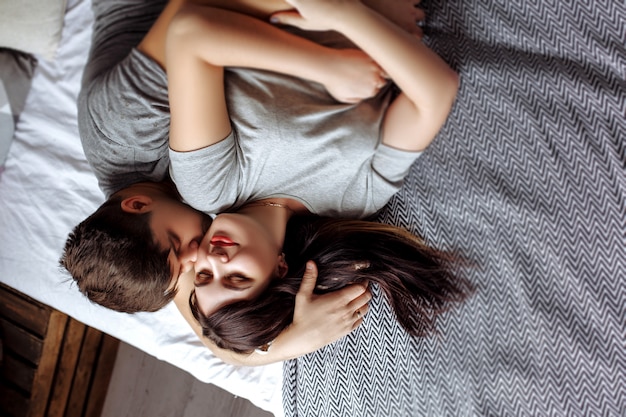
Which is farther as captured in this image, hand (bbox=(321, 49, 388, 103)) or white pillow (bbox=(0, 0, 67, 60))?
white pillow (bbox=(0, 0, 67, 60))

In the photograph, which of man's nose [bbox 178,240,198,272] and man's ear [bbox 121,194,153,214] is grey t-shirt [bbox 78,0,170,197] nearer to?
man's ear [bbox 121,194,153,214]

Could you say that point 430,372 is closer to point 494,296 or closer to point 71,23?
point 494,296

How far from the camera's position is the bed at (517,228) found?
1.08 metres

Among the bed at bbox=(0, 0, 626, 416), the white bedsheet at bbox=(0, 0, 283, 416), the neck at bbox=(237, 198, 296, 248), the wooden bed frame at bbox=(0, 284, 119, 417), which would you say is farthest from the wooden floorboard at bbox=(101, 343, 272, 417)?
the neck at bbox=(237, 198, 296, 248)

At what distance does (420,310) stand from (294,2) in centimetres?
61

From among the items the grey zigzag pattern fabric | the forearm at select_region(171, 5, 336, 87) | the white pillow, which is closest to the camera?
the forearm at select_region(171, 5, 336, 87)

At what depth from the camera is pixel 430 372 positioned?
47.0 inches

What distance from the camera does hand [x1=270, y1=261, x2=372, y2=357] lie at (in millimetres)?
1191

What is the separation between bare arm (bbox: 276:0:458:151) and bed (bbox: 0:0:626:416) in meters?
0.14

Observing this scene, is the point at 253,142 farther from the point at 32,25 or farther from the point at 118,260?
the point at 32,25

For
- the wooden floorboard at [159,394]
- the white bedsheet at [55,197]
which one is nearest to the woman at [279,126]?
the white bedsheet at [55,197]

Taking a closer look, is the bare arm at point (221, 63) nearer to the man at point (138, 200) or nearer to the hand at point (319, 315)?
the man at point (138, 200)

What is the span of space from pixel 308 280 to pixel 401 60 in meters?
0.44

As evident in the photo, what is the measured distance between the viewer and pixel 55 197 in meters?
1.60
